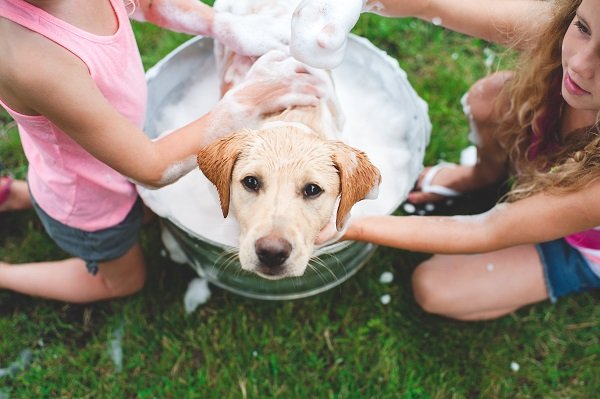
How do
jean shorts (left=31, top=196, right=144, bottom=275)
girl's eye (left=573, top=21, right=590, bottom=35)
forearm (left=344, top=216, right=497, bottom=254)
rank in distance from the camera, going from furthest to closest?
jean shorts (left=31, top=196, right=144, bottom=275) → forearm (left=344, top=216, right=497, bottom=254) → girl's eye (left=573, top=21, right=590, bottom=35)

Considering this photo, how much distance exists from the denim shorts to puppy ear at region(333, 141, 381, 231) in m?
1.16

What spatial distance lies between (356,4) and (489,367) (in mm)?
1800

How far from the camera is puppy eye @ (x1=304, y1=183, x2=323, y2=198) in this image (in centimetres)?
173

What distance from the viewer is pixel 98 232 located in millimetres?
2350

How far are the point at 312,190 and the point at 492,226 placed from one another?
0.90 m

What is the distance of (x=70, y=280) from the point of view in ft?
8.87

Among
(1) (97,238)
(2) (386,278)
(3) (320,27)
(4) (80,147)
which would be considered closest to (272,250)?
(3) (320,27)

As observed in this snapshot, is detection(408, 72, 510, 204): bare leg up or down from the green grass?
up

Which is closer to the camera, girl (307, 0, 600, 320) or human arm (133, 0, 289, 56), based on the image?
girl (307, 0, 600, 320)

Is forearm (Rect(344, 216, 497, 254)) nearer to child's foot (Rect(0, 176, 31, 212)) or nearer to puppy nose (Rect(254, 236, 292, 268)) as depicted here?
puppy nose (Rect(254, 236, 292, 268))

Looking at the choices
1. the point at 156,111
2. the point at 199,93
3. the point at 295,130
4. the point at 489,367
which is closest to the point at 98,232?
the point at 156,111

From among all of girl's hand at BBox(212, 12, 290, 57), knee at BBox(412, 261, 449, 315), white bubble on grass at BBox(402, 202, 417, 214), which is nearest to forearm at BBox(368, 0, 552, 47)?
girl's hand at BBox(212, 12, 290, 57)

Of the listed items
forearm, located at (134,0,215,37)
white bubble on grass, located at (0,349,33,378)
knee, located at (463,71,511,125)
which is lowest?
white bubble on grass, located at (0,349,33,378)

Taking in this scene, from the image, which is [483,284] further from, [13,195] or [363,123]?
Answer: [13,195]
